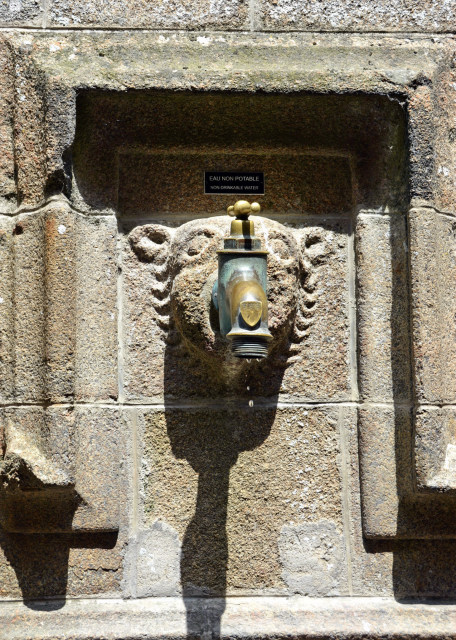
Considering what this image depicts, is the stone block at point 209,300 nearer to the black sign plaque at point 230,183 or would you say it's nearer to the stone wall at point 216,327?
the stone wall at point 216,327

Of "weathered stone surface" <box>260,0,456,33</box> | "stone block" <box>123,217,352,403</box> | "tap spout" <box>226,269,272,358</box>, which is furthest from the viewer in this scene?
"weathered stone surface" <box>260,0,456,33</box>

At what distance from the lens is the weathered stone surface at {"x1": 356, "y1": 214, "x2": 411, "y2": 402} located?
256 centimetres

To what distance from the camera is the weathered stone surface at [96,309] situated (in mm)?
2484

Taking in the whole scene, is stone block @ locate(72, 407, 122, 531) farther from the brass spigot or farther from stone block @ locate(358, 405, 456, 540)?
stone block @ locate(358, 405, 456, 540)

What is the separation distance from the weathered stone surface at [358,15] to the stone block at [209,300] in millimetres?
625

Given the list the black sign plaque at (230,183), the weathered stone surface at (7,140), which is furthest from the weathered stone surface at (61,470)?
the black sign plaque at (230,183)

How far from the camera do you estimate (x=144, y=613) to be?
7.92 feet

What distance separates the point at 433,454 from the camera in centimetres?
244

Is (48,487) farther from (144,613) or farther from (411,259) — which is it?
(411,259)

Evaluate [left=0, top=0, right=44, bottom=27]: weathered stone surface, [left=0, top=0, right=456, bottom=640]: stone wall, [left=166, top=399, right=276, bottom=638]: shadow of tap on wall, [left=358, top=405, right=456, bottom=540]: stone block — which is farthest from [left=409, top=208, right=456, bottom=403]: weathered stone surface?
[left=0, top=0, right=44, bottom=27]: weathered stone surface

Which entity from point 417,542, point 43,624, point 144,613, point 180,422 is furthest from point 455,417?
point 43,624

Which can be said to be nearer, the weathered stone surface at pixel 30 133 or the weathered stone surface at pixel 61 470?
the weathered stone surface at pixel 61 470

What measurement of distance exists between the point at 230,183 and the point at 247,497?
95 centimetres

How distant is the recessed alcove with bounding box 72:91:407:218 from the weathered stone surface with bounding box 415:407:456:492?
0.64 m
